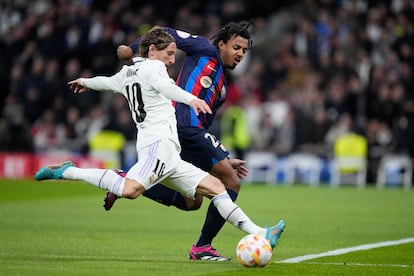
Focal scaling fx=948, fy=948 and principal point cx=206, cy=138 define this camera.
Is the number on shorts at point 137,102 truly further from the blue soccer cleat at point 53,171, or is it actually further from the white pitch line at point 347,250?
the white pitch line at point 347,250

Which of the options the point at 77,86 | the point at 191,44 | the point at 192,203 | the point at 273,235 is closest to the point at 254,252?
the point at 273,235

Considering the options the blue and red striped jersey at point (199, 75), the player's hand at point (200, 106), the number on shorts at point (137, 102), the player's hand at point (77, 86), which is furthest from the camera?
the blue and red striped jersey at point (199, 75)

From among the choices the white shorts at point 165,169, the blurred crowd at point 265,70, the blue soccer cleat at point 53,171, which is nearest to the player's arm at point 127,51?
the white shorts at point 165,169

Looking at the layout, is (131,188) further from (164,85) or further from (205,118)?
(205,118)

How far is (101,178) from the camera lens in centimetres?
898

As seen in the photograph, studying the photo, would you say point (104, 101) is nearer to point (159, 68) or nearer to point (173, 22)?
point (173, 22)

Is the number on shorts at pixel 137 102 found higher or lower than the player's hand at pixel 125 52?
lower

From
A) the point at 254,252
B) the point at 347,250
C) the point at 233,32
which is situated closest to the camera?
the point at 254,252

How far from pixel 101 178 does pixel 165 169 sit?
63cm

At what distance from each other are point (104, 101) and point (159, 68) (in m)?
18.6

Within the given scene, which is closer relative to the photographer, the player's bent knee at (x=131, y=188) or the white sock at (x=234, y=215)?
the player's bent knee at (x=131, y=188)

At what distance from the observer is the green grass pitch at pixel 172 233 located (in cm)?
873

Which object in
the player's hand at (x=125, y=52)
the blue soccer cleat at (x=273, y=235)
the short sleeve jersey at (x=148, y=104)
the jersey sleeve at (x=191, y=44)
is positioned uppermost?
the jersey sleeve at (x=191, y=44)

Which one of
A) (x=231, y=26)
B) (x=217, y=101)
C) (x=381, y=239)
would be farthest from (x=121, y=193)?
(x=381, y=239)
